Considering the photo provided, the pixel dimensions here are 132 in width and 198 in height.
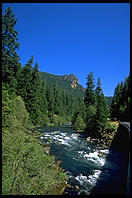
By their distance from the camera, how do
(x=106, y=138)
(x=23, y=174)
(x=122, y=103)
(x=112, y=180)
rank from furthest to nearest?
(x=122, y=103), (x=106, y=138), (x=112, y=180), (x=23, y=174)

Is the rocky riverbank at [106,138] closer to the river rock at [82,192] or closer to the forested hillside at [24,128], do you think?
the forested hillside at [24,128]

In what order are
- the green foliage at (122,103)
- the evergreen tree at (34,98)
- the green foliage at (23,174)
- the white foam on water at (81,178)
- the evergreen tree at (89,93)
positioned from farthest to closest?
the evergreen tree at (89,93)
the green foliage at (122,103)
the evergreen tree at (34,98)
the white foam on water at (81,178)
the green foliage at (23,174)

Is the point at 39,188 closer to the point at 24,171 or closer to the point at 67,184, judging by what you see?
the point at 24,171

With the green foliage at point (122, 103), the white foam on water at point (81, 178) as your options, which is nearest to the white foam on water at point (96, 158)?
the white foam on water at point (81, 178)

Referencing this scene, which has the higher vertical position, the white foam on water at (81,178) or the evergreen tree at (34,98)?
the evergreen tree at (34,98)

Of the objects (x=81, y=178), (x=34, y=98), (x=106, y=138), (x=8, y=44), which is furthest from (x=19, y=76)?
(x=81, y=178)

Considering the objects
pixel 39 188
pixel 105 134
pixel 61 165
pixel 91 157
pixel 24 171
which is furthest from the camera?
pixel 105 134

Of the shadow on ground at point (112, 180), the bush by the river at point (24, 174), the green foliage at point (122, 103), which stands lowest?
the shadow on ground at point (112, 180)

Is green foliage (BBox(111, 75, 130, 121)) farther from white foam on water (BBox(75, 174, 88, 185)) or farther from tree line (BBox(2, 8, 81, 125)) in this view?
white foam on water (BBox(75, 174, 88, 185))

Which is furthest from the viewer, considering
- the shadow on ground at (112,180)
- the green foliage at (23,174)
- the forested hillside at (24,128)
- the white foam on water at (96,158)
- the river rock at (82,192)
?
the white foam on water at (96,158)

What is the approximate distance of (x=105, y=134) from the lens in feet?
83.6

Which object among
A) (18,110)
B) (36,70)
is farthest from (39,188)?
(36,70)

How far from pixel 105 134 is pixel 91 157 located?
10.6 metres

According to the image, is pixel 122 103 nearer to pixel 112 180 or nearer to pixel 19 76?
pixel 19 76
